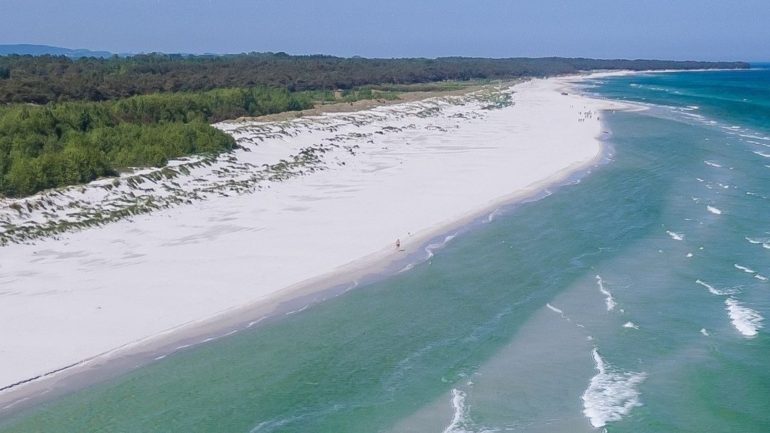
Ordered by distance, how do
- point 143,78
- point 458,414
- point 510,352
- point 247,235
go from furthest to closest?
point 143,78, point 247,235, point 510,352, point 458,414

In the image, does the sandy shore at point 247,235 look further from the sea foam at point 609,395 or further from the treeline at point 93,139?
the sea foam at point 609,395

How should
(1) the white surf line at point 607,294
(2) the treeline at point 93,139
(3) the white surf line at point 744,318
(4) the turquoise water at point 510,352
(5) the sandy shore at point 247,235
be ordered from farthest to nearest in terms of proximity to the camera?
(2) the treeline at point 93,139 < (1) the white surf line at point 607,294 < (3) the white surf line at point 744,318 < (5) the sandy shore at point 247,235 < (4) the turquoise water at point 510,352

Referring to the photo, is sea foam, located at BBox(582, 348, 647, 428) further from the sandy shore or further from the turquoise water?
the sandy shore

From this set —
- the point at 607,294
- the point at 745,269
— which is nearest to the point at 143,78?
the point at 607,294

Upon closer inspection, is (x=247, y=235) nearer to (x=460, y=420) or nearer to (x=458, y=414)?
(x=458, y=414)

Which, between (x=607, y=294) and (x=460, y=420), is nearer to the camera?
(x=460, y=420)

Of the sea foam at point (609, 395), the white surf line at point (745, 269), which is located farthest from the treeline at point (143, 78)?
the sea foam at point (609, 395)
